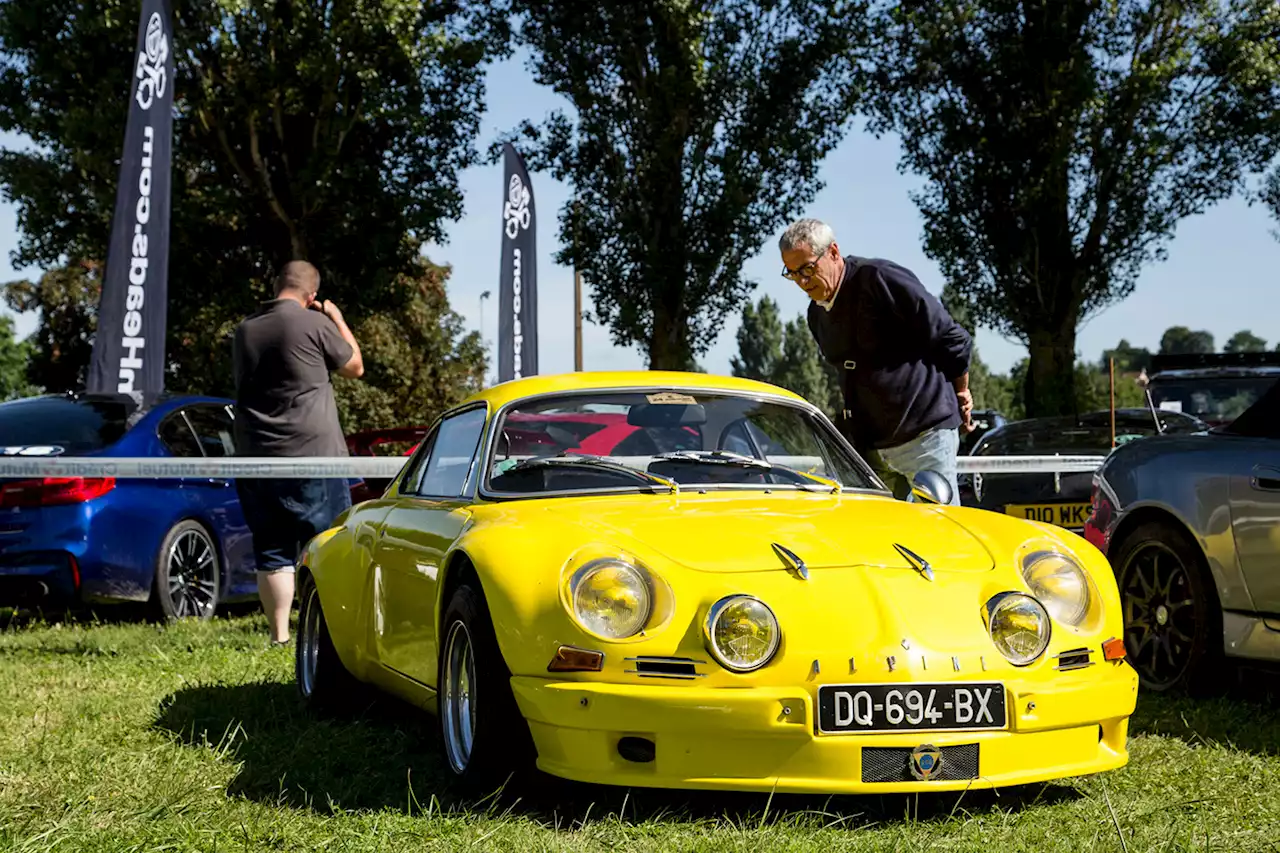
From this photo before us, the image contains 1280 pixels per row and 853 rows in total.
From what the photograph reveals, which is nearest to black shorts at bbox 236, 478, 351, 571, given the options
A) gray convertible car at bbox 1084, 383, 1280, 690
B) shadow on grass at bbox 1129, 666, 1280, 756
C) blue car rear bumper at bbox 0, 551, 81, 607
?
blue car rear bumper at bbox 0, 551, 81, 607

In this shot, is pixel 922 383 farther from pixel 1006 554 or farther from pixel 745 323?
pixel 745 323

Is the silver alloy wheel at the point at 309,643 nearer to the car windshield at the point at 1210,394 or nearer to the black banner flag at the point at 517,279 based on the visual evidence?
the car windshield at the point at 1210,394

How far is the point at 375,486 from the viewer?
12.4 metres

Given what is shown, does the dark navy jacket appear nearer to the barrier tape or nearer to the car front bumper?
the barrier tape

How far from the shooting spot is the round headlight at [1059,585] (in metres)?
4.31

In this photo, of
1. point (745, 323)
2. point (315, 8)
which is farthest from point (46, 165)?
point (745, 323)

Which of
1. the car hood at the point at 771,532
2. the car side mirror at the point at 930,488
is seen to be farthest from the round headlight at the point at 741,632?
the car side mirror at the point at 930,488

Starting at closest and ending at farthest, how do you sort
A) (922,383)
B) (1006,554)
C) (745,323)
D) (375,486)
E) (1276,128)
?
1. (1006,554)
2. (922,383)
3. (375,486)
4. (1276,128)
5. (745,323)

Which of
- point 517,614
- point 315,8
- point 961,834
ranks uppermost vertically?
point 315,8

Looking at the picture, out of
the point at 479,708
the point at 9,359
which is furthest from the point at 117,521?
the point at 9,359

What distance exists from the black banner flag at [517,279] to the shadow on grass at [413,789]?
54.4 feet

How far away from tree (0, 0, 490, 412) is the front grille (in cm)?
2340

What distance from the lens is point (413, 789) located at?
181 inches

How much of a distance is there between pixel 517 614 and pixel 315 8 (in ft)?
78.5
